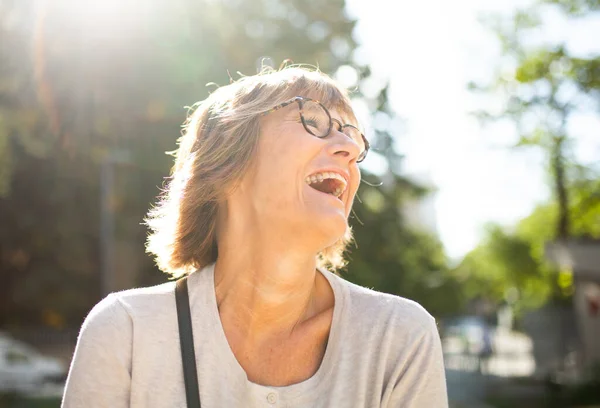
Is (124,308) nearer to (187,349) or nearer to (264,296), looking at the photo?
(187,349)

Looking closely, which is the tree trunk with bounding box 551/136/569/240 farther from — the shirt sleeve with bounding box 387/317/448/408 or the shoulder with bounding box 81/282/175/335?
the shoulder with bounding box 81/282/175/335

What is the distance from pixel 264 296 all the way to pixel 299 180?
1.37 feet

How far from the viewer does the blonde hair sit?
8.25 ft

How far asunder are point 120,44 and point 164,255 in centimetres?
1721

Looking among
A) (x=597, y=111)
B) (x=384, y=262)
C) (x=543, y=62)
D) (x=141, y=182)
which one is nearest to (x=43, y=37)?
(x=141, y=182)

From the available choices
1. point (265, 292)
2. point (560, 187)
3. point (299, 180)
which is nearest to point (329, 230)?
point (299, 180)

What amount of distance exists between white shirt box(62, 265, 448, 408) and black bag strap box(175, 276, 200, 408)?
0.07 feet

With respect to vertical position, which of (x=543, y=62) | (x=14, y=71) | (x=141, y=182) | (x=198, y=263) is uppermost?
(x=543, y=62)

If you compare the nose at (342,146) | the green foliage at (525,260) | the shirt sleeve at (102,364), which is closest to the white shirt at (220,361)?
the shirt sleeve at (102,364)

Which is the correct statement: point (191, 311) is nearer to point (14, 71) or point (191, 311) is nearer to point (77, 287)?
point (14, 71)

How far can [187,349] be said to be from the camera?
2.21 metres

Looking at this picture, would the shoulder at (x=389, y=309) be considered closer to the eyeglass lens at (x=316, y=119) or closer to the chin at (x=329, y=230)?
the chin at (x=329, y=230)

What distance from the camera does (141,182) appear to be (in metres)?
21.7

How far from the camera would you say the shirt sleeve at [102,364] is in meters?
2.15
